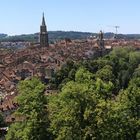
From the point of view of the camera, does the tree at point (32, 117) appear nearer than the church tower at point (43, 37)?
Yes

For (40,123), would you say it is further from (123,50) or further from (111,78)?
(123,50)

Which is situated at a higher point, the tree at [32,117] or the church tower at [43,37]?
the tree at [32,117]

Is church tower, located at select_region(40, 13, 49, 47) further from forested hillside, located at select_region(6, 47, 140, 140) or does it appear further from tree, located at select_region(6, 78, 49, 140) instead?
tree, located at select_region(6, 78, 49, 140)

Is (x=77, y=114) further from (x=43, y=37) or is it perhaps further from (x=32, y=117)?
(x=43, y=37)

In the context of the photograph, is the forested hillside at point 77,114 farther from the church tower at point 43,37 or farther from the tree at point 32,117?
the church tower at point 43,37

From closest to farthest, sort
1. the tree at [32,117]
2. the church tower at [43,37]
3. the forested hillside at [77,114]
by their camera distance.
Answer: the forested hillside at [77,114] < the tree at [32,117] < the church tower at [43,37]

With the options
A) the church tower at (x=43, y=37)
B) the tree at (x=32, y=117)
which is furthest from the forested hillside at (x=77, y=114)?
the church tower at (x=43, y=37)

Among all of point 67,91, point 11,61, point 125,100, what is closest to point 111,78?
point 125,100

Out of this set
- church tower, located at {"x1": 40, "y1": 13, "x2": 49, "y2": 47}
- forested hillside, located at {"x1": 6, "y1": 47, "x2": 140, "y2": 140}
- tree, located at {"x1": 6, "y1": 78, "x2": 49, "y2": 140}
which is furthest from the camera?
church tower, located at {"x1": 40, "y1": 13, "x2": 49, "y2": 47}

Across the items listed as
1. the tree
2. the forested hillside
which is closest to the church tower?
the forested hillside
